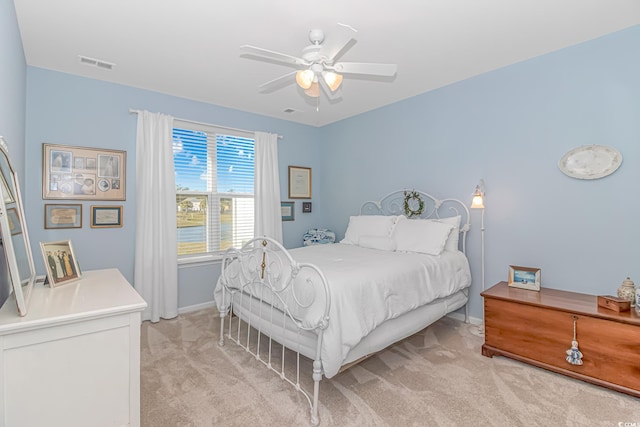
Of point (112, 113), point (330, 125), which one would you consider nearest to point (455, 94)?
point (330, 125)

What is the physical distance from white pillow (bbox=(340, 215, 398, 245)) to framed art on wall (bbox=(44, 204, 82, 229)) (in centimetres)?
286

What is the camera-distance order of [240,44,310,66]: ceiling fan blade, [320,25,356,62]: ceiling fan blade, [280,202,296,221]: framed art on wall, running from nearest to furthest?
[320,25,356,62]: ceiling fan blade, [240,44,310,66]: ceiling fan blade, [280,202,296,221]: framed art on wall

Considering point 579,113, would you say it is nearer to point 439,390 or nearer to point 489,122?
point 489,122

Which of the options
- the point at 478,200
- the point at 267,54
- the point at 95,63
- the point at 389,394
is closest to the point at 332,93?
the point at 267,54

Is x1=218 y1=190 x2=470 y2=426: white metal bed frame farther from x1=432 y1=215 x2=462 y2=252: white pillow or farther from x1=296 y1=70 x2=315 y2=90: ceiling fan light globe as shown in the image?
x1=296 y1=70 x2=315 y2=90: ceiling fan light globe

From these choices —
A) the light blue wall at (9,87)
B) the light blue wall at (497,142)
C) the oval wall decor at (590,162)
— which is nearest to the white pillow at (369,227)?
the light blue wall at (497,142)

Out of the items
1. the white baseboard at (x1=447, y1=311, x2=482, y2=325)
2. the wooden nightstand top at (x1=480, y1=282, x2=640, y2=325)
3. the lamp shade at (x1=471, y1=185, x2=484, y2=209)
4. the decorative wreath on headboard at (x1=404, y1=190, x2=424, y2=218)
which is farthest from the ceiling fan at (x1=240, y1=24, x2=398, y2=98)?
the white baseboard at (x1=447, y1=311, x2=482, y2=325)

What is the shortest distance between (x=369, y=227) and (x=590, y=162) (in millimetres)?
2079

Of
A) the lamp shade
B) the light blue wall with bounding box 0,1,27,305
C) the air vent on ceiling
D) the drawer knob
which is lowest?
the drawer knob

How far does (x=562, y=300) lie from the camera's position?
2.42m

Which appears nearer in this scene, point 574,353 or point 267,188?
point 574,353

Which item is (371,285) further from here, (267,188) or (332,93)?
Result: (267,188)

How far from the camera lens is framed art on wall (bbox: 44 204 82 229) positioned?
297 centimetres

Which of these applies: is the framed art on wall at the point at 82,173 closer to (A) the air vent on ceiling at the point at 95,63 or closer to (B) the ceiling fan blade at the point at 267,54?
(A) the air vent on ceiling at the point at 95,63
